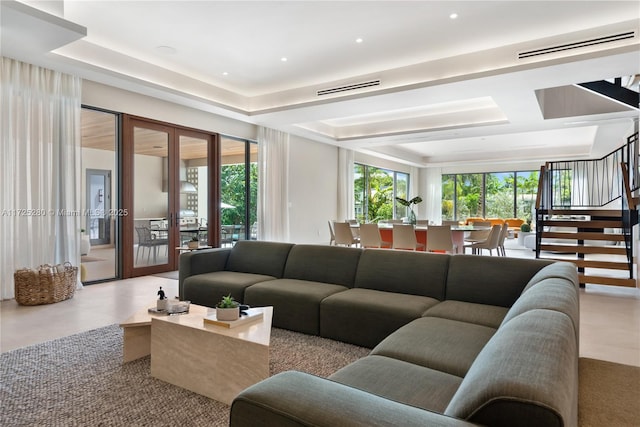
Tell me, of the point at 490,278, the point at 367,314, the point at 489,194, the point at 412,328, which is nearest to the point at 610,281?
the point at 490,278

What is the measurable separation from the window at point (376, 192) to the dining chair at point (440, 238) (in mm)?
5279

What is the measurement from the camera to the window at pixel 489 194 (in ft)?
44.8


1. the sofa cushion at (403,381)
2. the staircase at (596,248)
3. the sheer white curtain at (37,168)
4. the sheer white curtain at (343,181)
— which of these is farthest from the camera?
the sheer white curtain at (343,181)

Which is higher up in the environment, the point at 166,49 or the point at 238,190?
the point at 166,49

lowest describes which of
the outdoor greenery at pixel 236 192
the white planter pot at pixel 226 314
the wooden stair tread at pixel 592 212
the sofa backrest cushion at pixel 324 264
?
the white planter pot at pixel 226 314

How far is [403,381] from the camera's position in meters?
1.57

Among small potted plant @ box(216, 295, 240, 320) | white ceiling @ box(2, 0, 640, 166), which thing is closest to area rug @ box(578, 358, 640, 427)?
small potted plant @ box(216, 295, 240, 320)

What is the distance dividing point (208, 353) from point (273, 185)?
241 inches

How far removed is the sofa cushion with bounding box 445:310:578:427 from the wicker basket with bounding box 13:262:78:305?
4767 mm

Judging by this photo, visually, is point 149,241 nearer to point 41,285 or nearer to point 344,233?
point 41,285

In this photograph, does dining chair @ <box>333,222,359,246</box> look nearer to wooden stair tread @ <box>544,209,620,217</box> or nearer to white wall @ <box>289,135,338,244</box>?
white wall @ <box>289,135,338,244</box>

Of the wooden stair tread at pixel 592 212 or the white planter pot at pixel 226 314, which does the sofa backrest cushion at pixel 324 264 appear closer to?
the white planter pot at pixel 226 314

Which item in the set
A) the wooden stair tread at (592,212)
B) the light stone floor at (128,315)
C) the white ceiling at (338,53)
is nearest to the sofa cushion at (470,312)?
the light stone floor at (128,315)

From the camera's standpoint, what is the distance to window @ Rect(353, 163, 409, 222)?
38.7 ft
